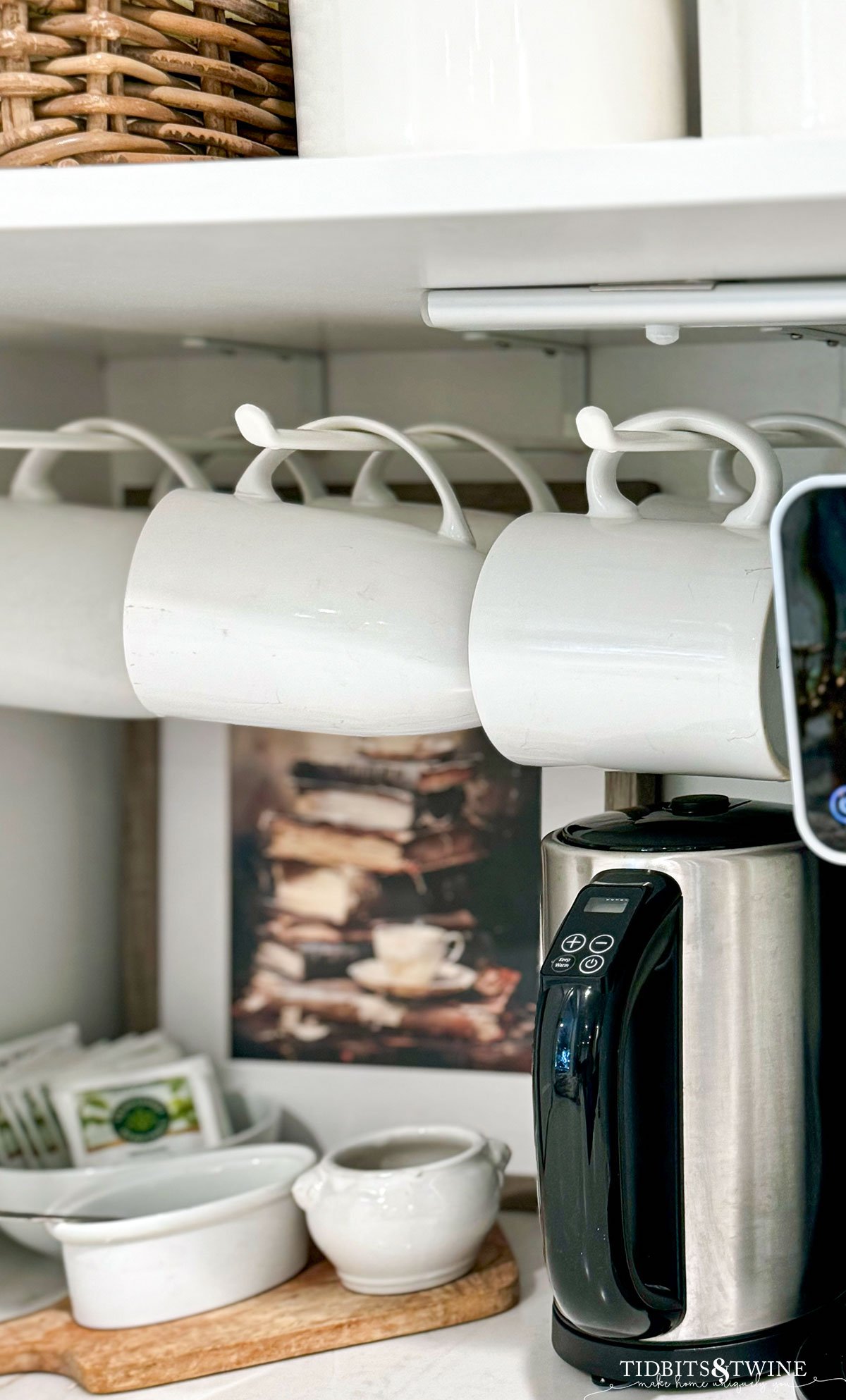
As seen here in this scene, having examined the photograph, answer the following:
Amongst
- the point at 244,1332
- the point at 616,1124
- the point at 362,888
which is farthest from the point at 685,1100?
the point at 362,888

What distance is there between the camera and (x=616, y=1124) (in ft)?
2.21

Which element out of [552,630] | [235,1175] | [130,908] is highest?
[552,630]

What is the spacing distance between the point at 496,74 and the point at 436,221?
6cm

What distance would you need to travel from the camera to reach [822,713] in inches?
23.0

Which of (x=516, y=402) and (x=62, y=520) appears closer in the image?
(x=62, y=520)

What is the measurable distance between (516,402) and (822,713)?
0.52 m

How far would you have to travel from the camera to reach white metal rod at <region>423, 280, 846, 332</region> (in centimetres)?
66

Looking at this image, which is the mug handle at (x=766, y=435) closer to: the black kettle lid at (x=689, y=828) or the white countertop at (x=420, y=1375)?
the black kettle lid at (x=689, y=828)

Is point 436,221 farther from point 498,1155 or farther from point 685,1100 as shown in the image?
point 498,1155

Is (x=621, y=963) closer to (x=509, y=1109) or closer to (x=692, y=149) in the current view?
(x=692, y=149)

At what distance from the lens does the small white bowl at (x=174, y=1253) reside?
0.86m

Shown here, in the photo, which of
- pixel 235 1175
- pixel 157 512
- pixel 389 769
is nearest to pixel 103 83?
pixel 157 512

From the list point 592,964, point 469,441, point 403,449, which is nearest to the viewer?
point 592,964

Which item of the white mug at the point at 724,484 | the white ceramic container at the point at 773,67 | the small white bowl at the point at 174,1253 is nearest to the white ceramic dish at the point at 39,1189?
the small white bowl at the point at 174,1253
